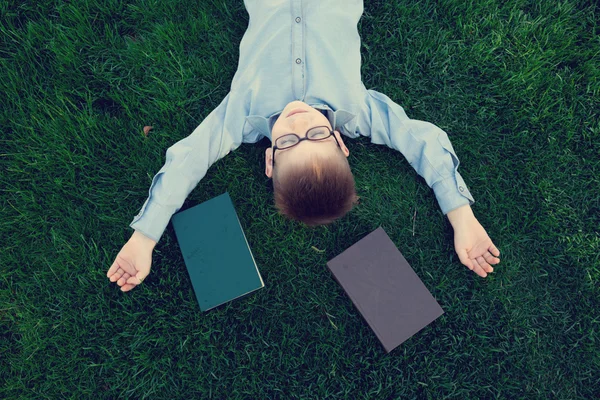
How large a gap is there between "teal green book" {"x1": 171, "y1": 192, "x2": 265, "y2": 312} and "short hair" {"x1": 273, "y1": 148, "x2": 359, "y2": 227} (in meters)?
0.50

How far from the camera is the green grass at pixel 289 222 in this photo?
2680 mm

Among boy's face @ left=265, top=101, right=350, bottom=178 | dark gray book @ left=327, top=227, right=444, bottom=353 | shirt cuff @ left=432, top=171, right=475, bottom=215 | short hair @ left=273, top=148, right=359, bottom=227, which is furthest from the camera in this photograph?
shirt cuff @ left=432, top=171, right=475, bottom=215

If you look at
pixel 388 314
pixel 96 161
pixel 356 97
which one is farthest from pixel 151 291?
pixel 356 97

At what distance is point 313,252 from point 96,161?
6.03ft

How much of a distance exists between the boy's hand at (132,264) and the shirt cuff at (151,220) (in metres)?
0.07

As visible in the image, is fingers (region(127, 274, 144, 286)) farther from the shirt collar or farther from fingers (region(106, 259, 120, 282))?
the shirt collar

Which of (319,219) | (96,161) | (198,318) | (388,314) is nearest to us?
(319,219)

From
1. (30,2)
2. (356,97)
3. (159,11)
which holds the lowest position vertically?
(356,97)

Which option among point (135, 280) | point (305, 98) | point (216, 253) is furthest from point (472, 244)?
point (135, 280)

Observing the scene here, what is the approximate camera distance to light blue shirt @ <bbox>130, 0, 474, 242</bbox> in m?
2.67

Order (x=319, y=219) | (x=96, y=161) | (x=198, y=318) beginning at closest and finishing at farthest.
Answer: (x=319, y=219) < (x=198, y=318) < (x=96, y=161)

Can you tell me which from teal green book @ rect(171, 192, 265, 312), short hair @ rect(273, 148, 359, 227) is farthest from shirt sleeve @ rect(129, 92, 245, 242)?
short hair @ rect(273, 148, 359, 227)

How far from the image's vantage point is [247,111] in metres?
2.81

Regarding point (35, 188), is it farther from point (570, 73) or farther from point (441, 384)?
point (570, 73)
